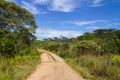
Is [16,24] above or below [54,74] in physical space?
above

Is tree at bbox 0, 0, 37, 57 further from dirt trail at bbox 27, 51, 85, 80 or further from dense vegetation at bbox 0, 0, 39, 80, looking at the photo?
dirt trail at bbox 27, 51, 85, 80

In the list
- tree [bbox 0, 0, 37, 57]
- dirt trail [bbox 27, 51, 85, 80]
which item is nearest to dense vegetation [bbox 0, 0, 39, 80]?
tree [bbox 0, 0, 37, 57]

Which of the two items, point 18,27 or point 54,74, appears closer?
point 54,74

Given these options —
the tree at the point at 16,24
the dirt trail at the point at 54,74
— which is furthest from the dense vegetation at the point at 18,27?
the dirt trail at the point at 54,74

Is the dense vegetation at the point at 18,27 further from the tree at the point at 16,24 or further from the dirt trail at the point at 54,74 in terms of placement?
the dirt trail at the point at 54,74

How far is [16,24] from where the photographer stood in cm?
3291

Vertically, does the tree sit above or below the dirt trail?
above

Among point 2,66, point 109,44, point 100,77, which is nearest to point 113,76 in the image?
point 100,77

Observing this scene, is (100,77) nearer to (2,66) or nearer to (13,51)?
(2,66)

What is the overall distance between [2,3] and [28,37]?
694cm

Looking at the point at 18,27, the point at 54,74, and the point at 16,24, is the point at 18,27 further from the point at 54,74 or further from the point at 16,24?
the point at 54,74

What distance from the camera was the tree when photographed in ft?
102

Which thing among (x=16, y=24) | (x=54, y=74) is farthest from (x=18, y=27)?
(x=54, y=74)

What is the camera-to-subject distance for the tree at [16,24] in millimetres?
31067
